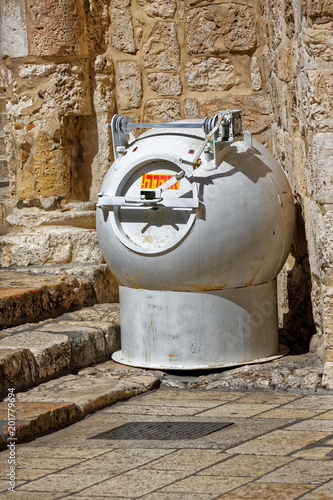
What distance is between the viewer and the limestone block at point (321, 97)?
4430 mm

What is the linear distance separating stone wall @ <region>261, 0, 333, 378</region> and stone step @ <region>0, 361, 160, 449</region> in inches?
39.7

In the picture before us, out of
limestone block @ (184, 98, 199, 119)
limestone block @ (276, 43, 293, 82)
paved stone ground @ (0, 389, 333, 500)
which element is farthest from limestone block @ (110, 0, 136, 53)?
paved stone ground @ (0, 389, 333, 500)

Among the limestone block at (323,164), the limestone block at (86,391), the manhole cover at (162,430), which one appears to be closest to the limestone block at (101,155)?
the limestone block at (86,391)

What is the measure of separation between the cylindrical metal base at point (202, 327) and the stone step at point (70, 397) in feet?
0.56

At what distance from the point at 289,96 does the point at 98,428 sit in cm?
231

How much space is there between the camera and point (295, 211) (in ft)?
17.3

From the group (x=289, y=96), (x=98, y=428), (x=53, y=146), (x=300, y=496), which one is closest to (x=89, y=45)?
(x=53, y=146)

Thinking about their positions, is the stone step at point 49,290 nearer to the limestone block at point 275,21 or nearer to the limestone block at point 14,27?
the limestone block at point 14,27

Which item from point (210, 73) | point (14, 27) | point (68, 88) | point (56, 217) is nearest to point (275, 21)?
point (210, 73)

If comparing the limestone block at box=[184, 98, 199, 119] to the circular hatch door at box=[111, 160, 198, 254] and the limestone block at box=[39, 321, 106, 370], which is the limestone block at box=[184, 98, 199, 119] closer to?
the circular hatch door at box=[111, 160, 198, 254]

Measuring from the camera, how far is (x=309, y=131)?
4641mm

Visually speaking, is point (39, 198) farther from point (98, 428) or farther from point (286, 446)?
point (286, 446)

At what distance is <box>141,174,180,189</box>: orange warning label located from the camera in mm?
4699

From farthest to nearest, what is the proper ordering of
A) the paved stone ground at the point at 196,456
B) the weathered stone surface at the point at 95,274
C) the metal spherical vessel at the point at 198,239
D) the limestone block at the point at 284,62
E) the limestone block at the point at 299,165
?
the weathered stone surface at the point at 95,274, the limestone block at the point at 284,62, the limestone block at the point at 299,165, the metal spherical vessel at the point at 198,239, the paved stone ground at the point at 196,456
